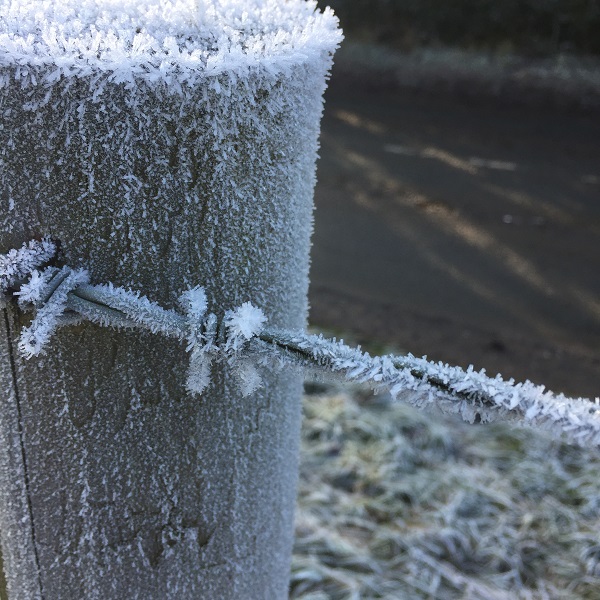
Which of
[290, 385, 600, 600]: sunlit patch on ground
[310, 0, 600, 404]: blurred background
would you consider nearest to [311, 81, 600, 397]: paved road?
[310, 0, 600, 404]: blurred background

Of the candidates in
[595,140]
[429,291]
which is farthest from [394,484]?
[595,140]

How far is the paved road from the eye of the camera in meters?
4.73

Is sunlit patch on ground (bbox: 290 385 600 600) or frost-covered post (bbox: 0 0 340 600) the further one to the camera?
sunlit patch on ground (bbox: 290 385 600 600)

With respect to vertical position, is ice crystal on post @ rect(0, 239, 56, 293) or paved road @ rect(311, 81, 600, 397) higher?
ice crystal on post @ rect(0, 239, 56, 293)

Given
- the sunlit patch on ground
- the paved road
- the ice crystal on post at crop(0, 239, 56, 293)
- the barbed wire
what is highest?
the ice crystal on post at crop(0, 239, 56, 293)

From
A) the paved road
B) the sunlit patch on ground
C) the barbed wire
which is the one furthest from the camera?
the paved road

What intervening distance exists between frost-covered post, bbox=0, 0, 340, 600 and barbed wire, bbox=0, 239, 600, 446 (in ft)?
0.11

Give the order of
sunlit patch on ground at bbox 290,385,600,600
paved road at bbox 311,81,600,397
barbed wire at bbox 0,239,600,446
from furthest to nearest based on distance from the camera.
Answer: paved road at bbox 311,81,600,397 < sunlit patch on ground at bbox 290,385,600,600 < barbed wire at bbox 0,239,600,446

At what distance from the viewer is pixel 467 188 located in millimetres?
6254

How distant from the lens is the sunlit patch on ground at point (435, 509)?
272 centimetres

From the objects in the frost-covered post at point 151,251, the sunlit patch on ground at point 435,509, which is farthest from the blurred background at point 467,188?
the frost-covered post at point 151,251

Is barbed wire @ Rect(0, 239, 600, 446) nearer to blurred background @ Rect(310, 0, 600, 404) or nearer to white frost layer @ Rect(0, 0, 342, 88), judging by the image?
white frost layer @ Rect(0, 0, 342, 88)

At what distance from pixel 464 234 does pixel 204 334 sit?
518 cm

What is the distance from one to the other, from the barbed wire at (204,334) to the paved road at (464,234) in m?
3.77
